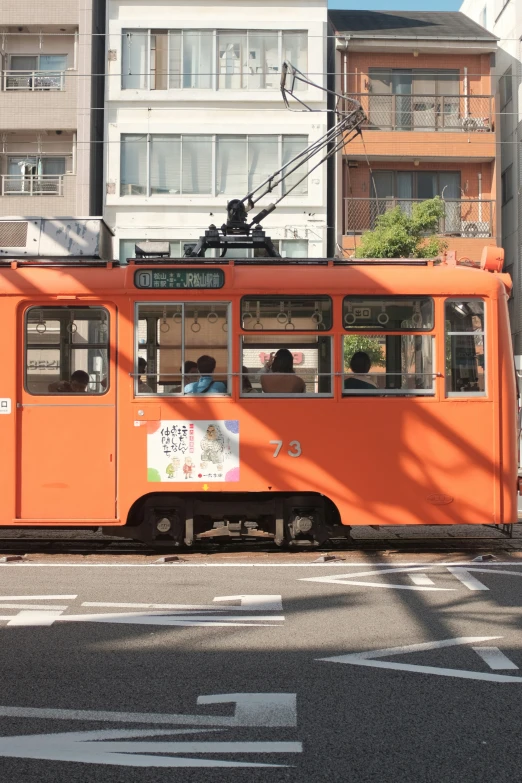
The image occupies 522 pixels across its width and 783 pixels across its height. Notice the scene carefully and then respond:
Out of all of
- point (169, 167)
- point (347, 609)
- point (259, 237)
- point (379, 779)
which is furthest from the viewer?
point (169, 167)

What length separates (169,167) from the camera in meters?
26.1

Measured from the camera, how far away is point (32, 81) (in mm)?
26891

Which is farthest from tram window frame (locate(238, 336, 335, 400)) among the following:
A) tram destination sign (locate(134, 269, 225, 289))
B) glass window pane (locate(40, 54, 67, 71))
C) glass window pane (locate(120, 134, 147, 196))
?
glass window pane (locate(40, 54, 67, 71))

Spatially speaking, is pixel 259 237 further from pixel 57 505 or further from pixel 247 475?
pixel 57 505

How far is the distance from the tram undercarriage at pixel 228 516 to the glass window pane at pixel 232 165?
1756cm

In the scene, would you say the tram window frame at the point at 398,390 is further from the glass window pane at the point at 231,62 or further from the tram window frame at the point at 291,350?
the glass window pane at the point at 231,62

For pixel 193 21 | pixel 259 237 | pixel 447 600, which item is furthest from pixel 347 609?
pixel 193 21

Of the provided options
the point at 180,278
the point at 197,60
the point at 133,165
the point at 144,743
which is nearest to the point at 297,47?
the point at 197,60

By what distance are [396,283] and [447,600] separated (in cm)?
349

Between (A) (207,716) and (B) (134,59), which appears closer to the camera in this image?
(A) (207,716)

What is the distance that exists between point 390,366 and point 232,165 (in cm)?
1759

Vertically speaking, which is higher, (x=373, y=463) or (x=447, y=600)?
(x=373, y=463)

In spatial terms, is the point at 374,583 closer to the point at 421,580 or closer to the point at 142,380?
the point at 421,580

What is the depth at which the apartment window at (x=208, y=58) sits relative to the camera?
26.3m
